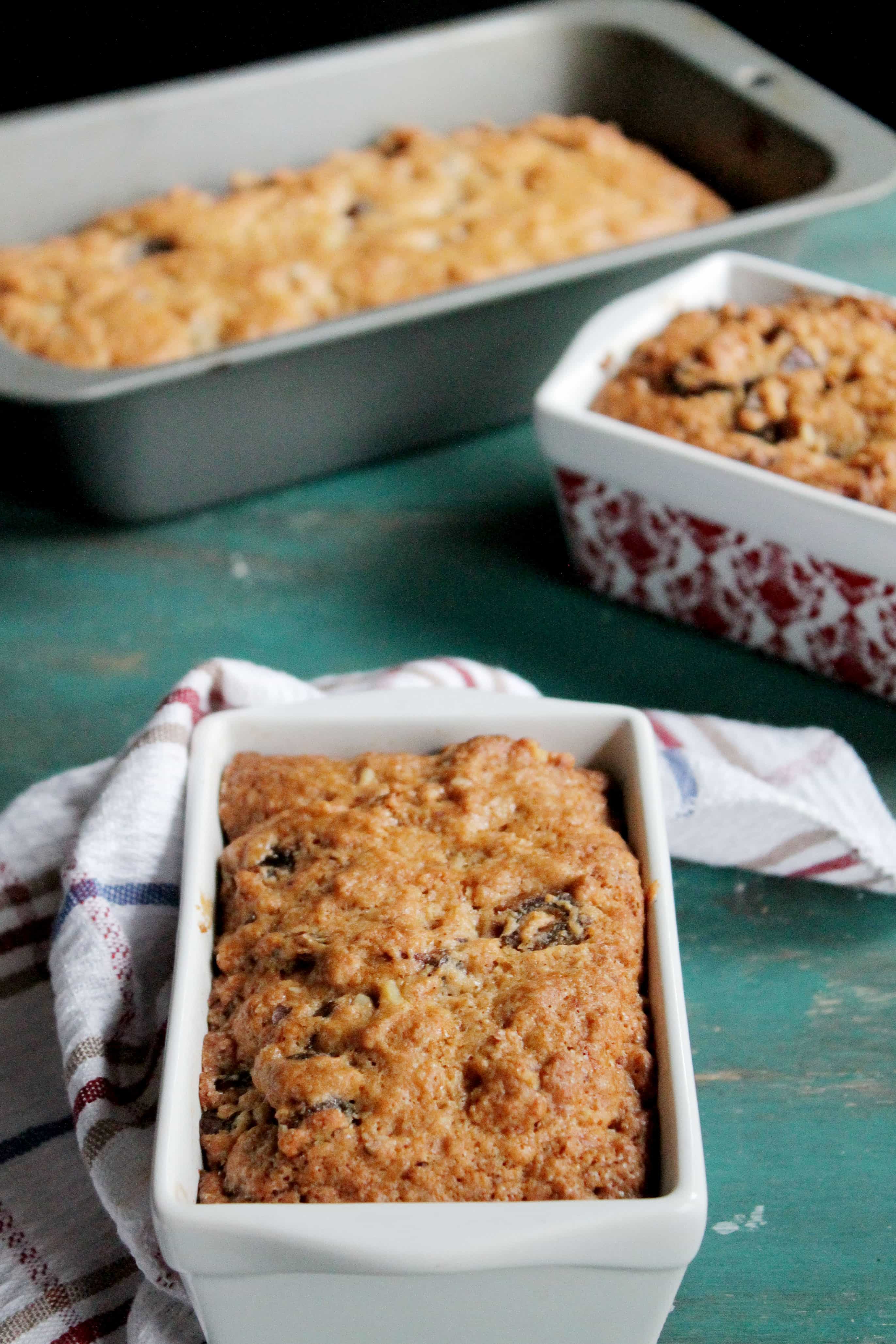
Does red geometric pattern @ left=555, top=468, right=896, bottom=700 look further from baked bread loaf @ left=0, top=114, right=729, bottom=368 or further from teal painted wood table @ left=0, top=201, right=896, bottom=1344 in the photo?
baked bread loaf @ left=0, top=114, right=729, bottom=368

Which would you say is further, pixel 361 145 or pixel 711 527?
pixel 361 145

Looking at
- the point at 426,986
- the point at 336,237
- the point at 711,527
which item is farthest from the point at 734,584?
the point at 336,237

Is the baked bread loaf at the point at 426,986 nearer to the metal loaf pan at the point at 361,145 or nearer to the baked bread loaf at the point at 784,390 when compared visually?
the baked bread loaf at the point at 784,390

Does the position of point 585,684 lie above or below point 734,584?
below

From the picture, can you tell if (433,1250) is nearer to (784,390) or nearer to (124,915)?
(124,915)

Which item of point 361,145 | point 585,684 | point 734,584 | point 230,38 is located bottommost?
point 585,684

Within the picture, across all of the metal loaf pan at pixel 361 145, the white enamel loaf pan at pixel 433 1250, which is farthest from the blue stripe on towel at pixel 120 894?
the metal loaf pan at pixel 361 145
